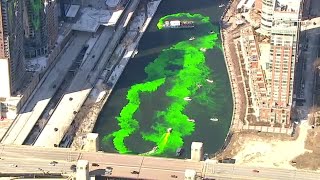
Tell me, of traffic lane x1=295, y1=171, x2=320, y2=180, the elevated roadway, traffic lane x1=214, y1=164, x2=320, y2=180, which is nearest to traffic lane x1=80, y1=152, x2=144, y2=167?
the elevated roadway

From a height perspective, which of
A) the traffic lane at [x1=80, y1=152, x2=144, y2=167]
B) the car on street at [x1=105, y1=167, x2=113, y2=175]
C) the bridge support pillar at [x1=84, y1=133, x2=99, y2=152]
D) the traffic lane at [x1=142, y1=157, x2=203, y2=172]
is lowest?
the car on street at [x1=105, y1=167, x2=113, y2=175]

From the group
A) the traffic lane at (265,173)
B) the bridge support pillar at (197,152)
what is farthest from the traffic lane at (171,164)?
the traffic lane at (265,173)

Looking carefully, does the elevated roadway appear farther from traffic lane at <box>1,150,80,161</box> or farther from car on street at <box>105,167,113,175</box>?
car on street at <box>105,167,113,175</box>

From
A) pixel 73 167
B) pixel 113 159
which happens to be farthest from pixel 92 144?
pixel 73 167

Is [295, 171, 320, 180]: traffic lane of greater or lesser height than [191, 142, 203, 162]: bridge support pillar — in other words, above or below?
below

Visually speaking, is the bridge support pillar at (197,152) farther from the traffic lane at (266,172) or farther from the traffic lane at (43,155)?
the traffic lane at (43,155)

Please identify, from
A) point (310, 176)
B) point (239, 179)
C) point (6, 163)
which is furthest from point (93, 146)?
point (310, 176)

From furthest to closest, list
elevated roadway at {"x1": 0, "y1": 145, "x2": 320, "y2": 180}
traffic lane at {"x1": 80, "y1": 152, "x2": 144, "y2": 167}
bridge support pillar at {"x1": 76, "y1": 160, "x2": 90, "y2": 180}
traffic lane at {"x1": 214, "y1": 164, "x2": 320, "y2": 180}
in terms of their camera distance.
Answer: traffic lane at {"x1": 80, "y1": 152, "x2": 144, "y2": 167}
elevated roadway at {"x1": 0, "y1": 145, "x2": 320, "y2": 180}
traffic lane at {"x1": 214, "y1": 164, "x2": 320, "y2": 180}
bridge support pillar at {"x1": 76, "y1": 160, "x2": 90, "y2": 180}
